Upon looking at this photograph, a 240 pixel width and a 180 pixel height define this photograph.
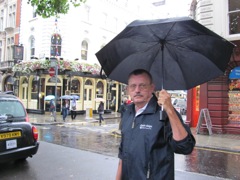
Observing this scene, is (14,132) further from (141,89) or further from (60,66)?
(60,66)

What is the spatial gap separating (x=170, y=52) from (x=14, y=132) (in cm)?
440

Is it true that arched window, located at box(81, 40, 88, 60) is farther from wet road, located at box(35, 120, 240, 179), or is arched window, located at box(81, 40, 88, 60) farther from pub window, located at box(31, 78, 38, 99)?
wet road, located at box(35, 120, 240, 179)

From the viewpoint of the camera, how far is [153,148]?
2.20m

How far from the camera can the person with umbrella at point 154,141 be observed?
6.98ft

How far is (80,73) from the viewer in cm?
2447

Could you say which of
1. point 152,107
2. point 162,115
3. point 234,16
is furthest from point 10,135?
point 234,16

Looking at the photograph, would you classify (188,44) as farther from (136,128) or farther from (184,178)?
(184,178)

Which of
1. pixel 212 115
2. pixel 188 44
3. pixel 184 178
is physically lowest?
pixel 184 178

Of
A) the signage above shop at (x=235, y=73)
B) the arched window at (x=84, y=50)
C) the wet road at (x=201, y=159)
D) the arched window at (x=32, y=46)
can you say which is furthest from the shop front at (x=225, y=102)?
the arched window at (x=32, y=46)

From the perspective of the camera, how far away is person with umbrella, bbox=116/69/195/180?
2129 mm

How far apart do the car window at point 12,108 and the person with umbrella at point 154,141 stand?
14.7 feet

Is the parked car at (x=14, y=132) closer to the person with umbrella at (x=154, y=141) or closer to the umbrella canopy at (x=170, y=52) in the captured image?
the umbrella canopy at (x=170, y=52)

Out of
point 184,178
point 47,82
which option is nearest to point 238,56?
point 184,178

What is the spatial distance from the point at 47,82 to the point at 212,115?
1572 cm
